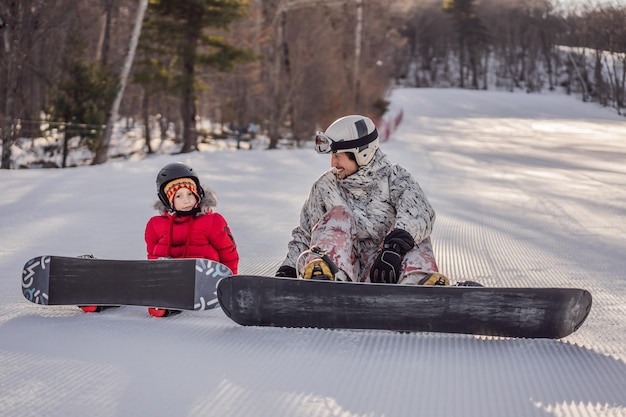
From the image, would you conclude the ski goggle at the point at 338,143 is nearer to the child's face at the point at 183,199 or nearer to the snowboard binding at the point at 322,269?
the snowboard binding at the point at 322,269

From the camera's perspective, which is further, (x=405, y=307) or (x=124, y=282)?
(x=124, y=282)

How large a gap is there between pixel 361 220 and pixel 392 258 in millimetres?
474

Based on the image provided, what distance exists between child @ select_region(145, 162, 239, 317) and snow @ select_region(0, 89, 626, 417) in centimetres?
39

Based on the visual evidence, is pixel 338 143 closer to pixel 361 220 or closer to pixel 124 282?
pixel 361 220

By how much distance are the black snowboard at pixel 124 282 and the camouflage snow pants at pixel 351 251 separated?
19.3 inches

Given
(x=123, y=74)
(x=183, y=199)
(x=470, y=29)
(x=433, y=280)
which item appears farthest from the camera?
(x=470, y=29)

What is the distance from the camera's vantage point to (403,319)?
2754mm

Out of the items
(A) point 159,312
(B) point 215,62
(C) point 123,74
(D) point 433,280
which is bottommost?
(A) point 159,312

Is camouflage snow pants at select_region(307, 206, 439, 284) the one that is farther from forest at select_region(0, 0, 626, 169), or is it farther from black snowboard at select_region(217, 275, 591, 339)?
forest at select_region(0, 0, 626, 169)

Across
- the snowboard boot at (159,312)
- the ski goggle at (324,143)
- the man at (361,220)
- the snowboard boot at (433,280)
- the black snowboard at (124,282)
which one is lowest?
the snowboard boot at (159,312)

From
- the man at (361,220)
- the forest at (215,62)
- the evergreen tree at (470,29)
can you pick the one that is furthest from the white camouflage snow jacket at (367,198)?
the evergreen tree at (470,29)

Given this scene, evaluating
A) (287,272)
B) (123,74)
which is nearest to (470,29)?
(123,74)

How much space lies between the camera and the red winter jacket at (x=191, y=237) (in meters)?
3.59

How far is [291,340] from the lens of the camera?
9.00ft
